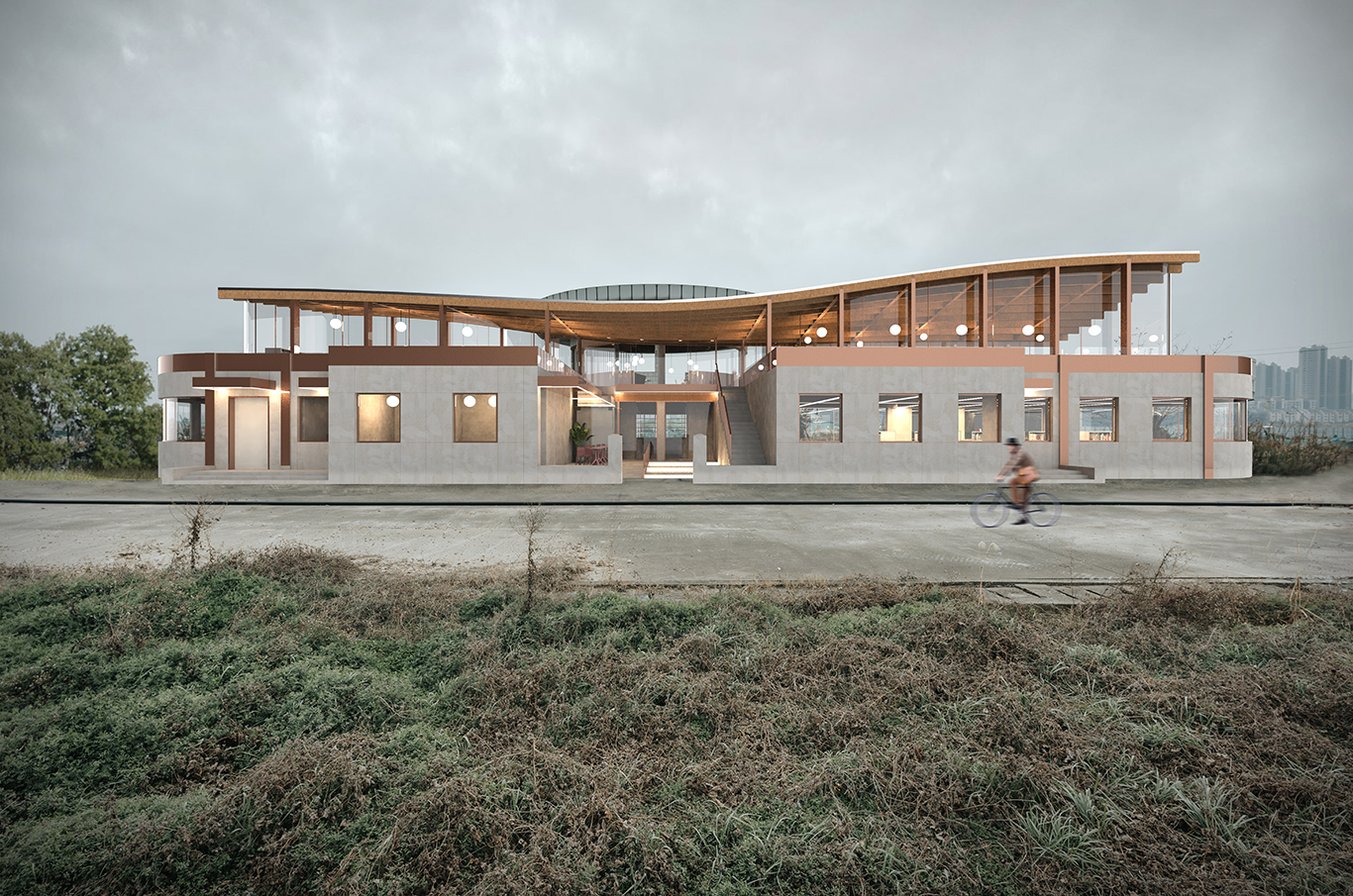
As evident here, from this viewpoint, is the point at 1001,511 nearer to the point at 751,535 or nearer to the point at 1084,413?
the point at 751,535

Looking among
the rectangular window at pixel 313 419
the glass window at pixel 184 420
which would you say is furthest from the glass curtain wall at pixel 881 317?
the glass window at pixel 184 420

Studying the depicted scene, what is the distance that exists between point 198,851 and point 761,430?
66.0ft

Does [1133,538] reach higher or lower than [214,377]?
lower

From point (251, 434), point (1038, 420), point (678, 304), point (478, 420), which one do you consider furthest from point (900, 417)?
point (251, 434)

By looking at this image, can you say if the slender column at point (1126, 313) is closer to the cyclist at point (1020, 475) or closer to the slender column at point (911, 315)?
the slender column at point (911, 315)

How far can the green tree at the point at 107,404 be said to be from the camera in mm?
27984

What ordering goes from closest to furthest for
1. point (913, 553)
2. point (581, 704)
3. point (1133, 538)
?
point (581, 704) → point (913, 553) → point (1133, 538)

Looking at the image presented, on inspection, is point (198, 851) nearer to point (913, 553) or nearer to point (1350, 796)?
point (1350, 796)

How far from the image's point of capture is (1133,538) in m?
9.53

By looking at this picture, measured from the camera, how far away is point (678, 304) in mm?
22875

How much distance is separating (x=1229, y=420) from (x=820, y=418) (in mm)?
16488

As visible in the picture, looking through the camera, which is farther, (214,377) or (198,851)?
(214,377)

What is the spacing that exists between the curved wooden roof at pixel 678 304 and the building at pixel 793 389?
0.40 feet

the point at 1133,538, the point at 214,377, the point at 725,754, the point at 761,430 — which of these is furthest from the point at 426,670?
the point at 214,377
